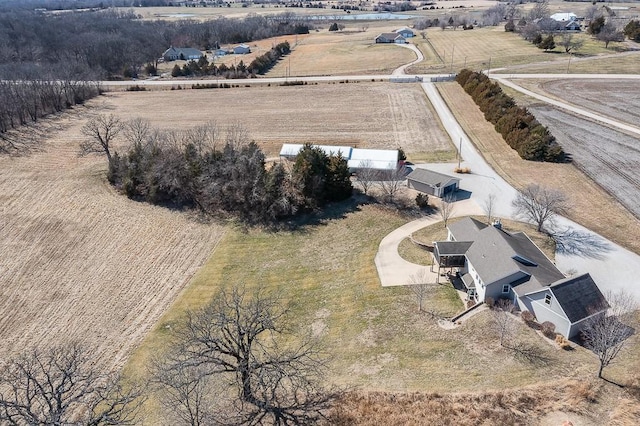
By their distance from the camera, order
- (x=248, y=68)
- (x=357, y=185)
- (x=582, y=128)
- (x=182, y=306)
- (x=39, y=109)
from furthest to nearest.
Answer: (x=248, y=68) < (x=39, y=109) < (x=582, y=128) < (x=357, y=185) < (x=182, y=306)

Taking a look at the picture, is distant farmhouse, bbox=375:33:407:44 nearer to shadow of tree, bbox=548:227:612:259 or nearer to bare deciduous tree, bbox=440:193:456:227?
bare deciduous tree, bbox=440:193:456:227

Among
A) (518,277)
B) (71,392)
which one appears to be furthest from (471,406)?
(71,392)

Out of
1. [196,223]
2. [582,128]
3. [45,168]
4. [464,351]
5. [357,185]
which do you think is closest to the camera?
[464,351]

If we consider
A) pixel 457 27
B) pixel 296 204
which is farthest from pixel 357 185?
pixel 457 27

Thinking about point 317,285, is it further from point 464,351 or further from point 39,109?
point 39,109

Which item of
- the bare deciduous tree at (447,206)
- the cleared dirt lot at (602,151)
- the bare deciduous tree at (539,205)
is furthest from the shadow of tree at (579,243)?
the bare deciduous tree at (447,206)

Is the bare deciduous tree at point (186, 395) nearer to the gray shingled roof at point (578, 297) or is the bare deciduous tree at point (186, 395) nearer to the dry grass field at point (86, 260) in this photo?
the dry grass field at point (86, 260)
